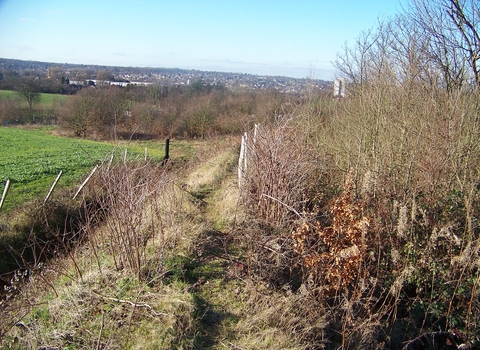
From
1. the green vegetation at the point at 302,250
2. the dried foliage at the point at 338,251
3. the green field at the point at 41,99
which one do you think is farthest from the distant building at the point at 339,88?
the green field at the point at 41,99

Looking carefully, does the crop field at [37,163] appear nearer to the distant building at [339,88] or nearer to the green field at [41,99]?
the distant building at [339,88]

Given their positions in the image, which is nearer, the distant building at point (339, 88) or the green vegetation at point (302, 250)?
the green vegetation at point (302, 250)

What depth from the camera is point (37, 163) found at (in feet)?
52.7

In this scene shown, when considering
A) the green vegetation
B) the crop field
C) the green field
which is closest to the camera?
the green vegetation

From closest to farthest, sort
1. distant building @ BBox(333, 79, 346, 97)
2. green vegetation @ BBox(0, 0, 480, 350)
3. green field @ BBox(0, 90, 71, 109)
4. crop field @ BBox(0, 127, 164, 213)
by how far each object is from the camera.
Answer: green vegetation @ BBox(0, 0, 480, 350), distant building @ BBox(333, 79, 346, 97), crop field @ BBox(0, 127, 164, 213), green field @ BBox(0, 90, 71, 109)

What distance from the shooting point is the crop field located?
11766 mm

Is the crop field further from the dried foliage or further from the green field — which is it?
the green field

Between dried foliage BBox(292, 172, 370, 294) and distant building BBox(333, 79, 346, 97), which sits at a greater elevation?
distant building BBox(333, 79, 346, 97)

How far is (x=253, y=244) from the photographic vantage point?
5293mm

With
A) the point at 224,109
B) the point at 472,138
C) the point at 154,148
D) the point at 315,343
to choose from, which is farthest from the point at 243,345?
the point at 224,109

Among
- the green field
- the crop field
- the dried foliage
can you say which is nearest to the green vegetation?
the dried foliage

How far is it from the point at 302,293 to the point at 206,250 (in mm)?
1798

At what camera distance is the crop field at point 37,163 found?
A: 11.8 meters

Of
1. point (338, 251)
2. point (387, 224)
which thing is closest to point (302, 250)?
point (338, 251)
